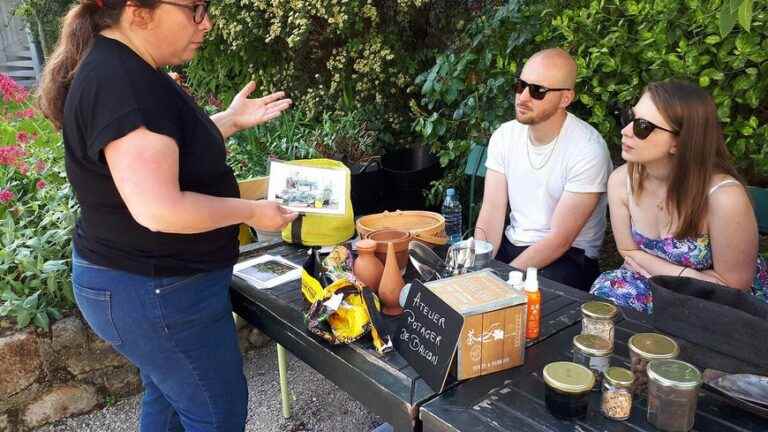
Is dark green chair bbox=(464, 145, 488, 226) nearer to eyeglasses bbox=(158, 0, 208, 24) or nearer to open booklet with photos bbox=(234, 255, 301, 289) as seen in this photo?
open booklet with photos bbox=(234, 255, 301, 289)

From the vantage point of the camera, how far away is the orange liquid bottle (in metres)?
1.52

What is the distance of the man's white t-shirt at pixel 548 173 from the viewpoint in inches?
101

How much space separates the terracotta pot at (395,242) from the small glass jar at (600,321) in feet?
2.01

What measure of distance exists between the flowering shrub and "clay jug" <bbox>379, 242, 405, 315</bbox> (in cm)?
182

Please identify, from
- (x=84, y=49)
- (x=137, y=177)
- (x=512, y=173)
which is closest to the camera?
(x=137, y=177)

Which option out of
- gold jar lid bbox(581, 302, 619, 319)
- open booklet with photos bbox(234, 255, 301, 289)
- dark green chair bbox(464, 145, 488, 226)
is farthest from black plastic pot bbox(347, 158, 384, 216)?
gold jar lid bbox(581, 302, 619, 319)

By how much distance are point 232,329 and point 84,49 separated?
2.81 ft

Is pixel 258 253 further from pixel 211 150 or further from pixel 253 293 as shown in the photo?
pixel 211 150

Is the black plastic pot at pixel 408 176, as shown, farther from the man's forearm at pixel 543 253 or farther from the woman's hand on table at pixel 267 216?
the woman's hand on table at pixel 267 216

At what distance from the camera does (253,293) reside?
1.90 m

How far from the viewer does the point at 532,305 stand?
5.04 ft

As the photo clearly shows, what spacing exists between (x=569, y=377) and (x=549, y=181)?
1533mm

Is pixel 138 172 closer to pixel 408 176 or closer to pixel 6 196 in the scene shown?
pixel 6 196

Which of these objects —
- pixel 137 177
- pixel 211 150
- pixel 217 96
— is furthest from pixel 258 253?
pixel 217 96
